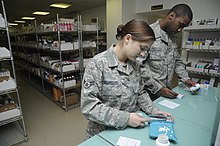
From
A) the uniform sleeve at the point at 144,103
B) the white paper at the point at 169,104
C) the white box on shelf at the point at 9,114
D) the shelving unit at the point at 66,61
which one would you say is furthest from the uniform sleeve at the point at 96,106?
the shelving unit at the point at 66,61

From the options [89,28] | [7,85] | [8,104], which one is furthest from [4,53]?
[89,28]

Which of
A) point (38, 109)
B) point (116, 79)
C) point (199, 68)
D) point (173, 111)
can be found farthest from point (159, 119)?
point (38, 109)

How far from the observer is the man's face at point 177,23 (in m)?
1.43

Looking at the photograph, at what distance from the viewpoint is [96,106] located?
2.98ft

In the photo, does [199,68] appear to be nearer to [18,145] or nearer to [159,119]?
[159,119]

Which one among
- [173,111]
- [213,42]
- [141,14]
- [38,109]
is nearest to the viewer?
[173,111]

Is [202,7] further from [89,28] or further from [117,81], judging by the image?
[117,81]

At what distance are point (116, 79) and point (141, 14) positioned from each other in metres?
4.00

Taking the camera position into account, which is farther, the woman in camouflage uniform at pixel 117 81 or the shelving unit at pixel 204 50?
the shelving unit at pixel 204 50

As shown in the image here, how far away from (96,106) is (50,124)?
2.13m

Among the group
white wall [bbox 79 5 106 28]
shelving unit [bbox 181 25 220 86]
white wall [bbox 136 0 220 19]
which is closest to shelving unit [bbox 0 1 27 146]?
shelving unit [bbox 181 25 220 86]

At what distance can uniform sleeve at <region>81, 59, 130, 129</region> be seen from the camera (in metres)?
0.91

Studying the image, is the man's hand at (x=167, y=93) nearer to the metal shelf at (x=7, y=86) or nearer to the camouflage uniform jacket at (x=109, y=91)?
the camouflage uniform jacket at (x=109, y=91)

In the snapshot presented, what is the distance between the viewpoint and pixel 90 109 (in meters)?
0.91
